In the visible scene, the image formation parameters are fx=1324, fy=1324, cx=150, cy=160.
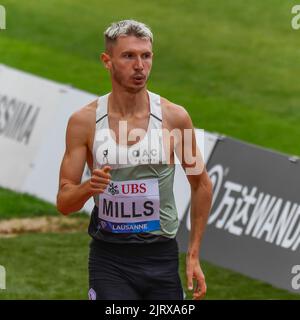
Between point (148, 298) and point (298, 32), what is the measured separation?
641 inches

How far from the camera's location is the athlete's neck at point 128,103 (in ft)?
27.6

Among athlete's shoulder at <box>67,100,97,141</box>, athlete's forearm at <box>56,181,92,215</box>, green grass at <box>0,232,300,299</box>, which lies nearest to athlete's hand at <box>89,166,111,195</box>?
athlete's forearm at <box>56,181,92,215</box>

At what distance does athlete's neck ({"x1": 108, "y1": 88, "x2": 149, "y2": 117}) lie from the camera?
8.41 m

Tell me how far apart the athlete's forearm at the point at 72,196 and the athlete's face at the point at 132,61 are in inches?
28.2

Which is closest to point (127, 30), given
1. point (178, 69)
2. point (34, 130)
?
point (34, 130)

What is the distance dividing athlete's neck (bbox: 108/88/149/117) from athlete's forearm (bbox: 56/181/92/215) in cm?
57

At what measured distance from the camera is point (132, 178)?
843cm

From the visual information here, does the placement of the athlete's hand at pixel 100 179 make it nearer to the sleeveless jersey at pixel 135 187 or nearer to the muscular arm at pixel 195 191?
the sleeveless jersey at pixel 135 187

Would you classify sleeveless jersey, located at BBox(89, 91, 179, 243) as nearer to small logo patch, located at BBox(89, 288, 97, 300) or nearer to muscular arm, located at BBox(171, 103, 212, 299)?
muscular arm, located at BBox(171, 103, 212, 299)

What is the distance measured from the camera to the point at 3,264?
13812 millimetres

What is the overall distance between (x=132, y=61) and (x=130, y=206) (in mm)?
978

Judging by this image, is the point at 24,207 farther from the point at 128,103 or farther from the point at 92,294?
the point at 128,103

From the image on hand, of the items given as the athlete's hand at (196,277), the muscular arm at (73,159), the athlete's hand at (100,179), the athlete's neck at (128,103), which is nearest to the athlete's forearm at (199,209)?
the athlete's hand at (196,277)
